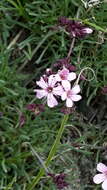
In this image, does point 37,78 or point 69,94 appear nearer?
point 69,94

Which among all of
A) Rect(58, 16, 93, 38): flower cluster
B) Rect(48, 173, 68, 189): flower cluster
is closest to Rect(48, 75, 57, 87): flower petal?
Rect(58, 16, 93, 38): flower cluster

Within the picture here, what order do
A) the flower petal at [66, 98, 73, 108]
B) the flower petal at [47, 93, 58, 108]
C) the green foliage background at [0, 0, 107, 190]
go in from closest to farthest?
1. the flower petal at [66, 98, 73, 108]
2. the flower petal at [47, 93, 58, 108]
3. the green foliage background at [0, 0, 107, 190]

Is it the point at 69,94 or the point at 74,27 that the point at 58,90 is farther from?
the point at 74,27

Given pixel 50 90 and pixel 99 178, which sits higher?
pixel 50 90

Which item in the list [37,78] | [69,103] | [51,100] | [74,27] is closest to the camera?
[69,103]

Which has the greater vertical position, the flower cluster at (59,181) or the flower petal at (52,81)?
the flower petal at (52,81)

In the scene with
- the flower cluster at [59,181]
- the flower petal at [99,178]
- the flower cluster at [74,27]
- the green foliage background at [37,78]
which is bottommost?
the flower petal at [99,178]

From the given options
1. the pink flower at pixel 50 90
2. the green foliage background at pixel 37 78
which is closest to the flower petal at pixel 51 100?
the pink flower at pixel 50 90

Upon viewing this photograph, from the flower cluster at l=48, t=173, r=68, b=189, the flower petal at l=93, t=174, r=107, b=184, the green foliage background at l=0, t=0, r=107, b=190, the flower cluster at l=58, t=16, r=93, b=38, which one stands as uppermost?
the flower cluster at l=58, t=16, r=93, b=38

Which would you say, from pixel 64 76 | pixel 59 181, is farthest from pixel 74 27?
pixel 59 181

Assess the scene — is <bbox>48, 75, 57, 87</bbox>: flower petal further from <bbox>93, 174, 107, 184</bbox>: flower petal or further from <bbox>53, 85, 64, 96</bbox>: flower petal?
<bbox>93, 174, 107, 184</bbox>: flower petal

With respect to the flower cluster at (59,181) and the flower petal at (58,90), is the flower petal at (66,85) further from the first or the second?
the flower cluster at (59,181)

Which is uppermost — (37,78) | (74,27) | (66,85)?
(74,27)
